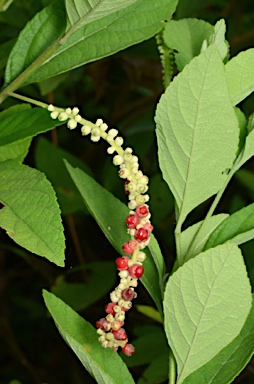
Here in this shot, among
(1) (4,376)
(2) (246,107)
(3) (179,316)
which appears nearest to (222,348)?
(3) (179,316)

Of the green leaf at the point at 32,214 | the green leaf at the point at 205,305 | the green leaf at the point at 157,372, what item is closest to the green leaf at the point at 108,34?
the green leaf at the point at 32,214

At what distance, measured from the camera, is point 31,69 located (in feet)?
2.01

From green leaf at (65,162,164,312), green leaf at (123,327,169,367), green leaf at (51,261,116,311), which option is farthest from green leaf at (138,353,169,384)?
green leaf at (65,162,164,312)

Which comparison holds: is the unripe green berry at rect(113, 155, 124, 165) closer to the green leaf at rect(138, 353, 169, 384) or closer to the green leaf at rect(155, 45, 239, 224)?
the green leaf at rect(155, 45, 239, 224)

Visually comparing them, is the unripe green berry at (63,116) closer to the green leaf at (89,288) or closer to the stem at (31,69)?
the stem at (31,69)

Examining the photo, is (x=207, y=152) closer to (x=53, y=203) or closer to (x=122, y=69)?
(x=53, y=203)

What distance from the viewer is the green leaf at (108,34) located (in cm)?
64

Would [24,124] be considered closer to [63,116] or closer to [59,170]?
[63,116]

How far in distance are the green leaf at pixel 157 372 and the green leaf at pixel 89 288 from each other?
7.5 inches

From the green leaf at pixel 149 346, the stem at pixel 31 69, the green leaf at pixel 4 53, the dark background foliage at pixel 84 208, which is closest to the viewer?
the stem at pixel 31 69

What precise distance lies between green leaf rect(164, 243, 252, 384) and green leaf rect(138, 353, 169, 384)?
0.31 metres

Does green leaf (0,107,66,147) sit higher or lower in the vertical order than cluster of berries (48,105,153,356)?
higher

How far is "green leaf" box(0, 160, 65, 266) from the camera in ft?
1.65

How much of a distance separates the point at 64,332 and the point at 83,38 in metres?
0.29
